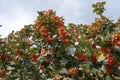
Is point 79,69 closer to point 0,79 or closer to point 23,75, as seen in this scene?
point 23,75

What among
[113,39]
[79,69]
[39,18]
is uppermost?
[39,18]

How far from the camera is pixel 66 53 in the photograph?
→ 9.66m

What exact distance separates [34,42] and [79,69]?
80.2 inches

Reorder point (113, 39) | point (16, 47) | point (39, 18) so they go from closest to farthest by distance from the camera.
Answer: point (113, 39) < point (39, 18) < point (16, 47)

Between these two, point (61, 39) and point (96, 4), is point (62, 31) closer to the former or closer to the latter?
point (61, 39)

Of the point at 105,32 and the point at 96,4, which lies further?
the point at 96,4

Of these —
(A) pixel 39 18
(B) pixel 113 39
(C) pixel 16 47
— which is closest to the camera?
(B) pixel 113 39

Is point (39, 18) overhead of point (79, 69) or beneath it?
overhead

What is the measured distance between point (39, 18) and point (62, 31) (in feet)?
2.90

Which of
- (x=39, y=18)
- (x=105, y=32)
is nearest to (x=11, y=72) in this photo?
(x=39, y=18)

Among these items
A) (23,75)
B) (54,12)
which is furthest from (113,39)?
(23,75)

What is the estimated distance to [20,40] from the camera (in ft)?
37.4

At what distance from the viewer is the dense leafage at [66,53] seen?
30.4ft

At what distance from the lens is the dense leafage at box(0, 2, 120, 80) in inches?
365
